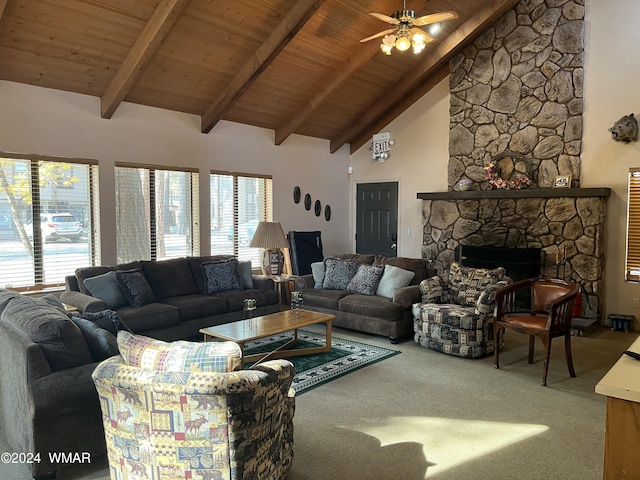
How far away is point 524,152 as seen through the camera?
6.89 metres

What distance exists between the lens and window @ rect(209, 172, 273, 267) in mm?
7031

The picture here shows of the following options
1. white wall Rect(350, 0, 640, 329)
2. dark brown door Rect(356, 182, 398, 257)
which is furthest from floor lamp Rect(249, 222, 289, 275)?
white wall Rect(350, 0, 640, 329)

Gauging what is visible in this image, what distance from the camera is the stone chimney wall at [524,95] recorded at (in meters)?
6.44

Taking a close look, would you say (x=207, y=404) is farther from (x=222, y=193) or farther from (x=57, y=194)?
(x=222, y=193)

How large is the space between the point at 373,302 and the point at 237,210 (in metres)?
2.99

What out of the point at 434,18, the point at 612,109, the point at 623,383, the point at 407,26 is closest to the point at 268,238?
the point at 407,26

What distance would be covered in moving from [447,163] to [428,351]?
3.88 m

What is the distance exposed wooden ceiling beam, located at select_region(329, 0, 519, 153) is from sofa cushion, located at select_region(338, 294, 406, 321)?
3.86 meters

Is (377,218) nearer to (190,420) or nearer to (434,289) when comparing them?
(434,289)

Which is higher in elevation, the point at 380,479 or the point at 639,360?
the point at 639,360

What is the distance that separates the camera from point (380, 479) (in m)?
2.58

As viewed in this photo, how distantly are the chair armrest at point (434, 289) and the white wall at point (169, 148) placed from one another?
130 inches

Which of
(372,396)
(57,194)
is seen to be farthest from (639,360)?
(57,194)

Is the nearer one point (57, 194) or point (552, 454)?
point (552, 454)
